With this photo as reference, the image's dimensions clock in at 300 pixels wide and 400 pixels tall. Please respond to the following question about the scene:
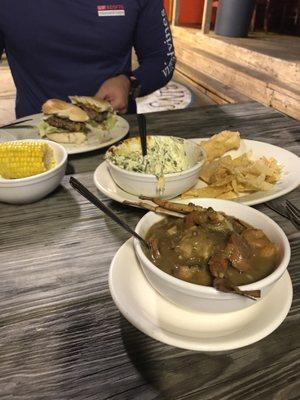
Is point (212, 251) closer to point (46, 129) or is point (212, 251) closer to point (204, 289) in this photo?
point (204, 289)

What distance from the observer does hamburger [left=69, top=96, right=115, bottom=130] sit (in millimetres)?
1978

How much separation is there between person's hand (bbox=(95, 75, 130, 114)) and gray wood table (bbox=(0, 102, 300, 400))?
4.24 ft

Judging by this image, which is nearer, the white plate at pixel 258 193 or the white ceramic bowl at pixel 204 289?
the white ceramic bowl at pixel 204 289

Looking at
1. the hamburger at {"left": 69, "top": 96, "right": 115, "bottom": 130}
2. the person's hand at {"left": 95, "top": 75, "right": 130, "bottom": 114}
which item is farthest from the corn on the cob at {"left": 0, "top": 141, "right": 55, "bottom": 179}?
the person's hand at {"left": 95, "top": 75, "right": 130, "bottom": 114}

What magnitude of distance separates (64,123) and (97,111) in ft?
0.69

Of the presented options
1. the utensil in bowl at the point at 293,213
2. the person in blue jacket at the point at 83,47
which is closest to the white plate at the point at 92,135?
the person in blue jacket at the point at 83,47

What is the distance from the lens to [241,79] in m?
4.96

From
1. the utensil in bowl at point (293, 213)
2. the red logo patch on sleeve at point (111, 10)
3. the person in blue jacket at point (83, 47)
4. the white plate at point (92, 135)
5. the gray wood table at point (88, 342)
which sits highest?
the red logo patch on sleeve at point (111, 10)

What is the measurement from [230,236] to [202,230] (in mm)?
68

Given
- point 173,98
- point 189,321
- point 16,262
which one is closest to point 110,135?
point 16,262

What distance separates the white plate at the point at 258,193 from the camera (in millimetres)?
1314

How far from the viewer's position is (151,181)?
125cm

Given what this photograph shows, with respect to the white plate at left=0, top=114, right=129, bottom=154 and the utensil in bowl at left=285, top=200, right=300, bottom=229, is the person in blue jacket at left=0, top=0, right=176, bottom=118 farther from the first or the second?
the utensil in bowl at left=285, top=200, right=300, bottom=229

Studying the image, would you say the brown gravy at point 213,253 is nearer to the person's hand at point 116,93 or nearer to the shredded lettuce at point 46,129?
the shredded lettuce at point 46,129
